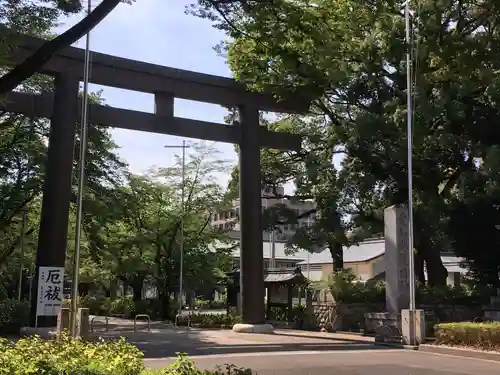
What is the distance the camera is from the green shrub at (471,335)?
16.4m

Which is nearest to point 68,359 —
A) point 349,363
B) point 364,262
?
point 349,363

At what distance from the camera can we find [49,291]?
59.5 feet

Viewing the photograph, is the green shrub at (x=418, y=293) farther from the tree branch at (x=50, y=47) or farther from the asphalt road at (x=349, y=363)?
the tree branch at (x=50, y=47)

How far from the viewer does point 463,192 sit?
72.6ft

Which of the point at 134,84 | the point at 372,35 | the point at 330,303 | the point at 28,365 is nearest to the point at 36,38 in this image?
the point at 134,84

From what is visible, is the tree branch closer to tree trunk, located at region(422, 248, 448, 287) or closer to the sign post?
the sign post

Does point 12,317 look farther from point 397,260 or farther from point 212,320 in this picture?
point 397,260

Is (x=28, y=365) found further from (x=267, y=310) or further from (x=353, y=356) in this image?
(x=267, y=310)

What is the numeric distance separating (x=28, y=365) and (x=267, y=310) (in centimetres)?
2607

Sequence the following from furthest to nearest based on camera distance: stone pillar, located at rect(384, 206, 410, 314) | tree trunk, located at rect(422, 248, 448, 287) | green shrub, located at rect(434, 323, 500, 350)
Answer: tree trunk, located at rect(422, 248, 448, 287) → stone pillar, located at rect(384, 206, 410, 314) → green shrub, located at rect(434, 323, 500, 350)

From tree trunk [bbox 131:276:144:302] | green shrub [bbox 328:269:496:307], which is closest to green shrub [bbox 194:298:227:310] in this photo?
tree trunk [bbox 131:276:144:302]

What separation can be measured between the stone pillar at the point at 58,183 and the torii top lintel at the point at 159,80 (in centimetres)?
65

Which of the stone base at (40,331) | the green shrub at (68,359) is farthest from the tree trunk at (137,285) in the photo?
the green shrub at (68,359)

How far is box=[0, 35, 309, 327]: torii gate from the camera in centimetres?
1919
